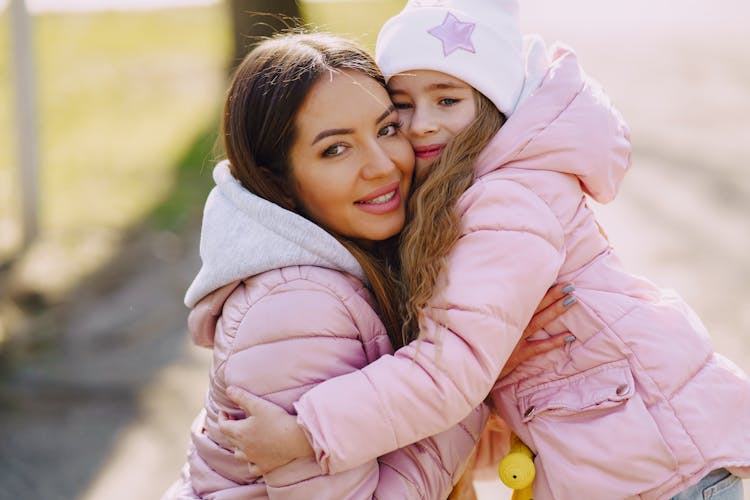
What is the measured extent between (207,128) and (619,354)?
234 inches

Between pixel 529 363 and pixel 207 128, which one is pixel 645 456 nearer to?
pixel 529 363

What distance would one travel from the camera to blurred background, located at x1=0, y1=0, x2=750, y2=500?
4844 millimetres

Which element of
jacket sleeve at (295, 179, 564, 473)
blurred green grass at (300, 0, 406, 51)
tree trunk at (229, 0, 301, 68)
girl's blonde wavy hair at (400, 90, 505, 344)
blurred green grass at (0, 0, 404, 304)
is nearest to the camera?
jacket sleeve at (295, 179, 564, 473)

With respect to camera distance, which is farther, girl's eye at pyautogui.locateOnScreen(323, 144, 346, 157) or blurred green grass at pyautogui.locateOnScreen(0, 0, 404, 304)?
blurred green grass at pyautogui.locateOnScreen(0, 0, 404, 304)

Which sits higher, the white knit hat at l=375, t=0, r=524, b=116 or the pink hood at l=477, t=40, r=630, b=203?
the white knit hat at l=375, t=0, r=524, b=116

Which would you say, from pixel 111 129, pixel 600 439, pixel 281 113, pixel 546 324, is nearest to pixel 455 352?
pixel 546 324

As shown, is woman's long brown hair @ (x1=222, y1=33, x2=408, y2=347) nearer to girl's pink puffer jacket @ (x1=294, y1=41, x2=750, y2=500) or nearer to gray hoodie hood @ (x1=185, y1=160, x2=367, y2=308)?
gray hoodie hood @ (x1=185, y1=160, x2=367, y2=308)

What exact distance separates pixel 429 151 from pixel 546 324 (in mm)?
537

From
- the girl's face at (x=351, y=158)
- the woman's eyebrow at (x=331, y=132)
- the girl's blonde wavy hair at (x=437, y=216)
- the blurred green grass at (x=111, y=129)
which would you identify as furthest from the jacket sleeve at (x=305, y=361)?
the blurred green grass at (x=111, y=129)

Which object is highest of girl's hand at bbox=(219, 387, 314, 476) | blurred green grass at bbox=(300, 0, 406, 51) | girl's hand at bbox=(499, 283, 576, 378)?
girl's hand at bbox=(499, 283, 576, 378)

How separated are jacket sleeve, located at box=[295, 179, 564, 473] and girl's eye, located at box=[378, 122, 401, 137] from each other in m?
0.38

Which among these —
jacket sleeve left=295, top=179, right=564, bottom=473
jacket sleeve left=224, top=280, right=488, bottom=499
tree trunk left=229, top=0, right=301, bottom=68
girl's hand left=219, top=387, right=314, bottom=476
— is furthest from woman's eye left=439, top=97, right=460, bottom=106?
tree trunk left=229, top=0, right=301, bottom=68

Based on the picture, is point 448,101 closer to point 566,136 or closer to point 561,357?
point 566,136

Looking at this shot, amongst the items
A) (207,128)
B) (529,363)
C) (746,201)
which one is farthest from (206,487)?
(207,128)
